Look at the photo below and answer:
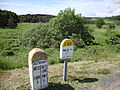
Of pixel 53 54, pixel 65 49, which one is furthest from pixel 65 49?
pixel 53 54

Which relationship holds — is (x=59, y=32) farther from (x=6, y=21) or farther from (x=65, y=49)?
(x=6, y=21)

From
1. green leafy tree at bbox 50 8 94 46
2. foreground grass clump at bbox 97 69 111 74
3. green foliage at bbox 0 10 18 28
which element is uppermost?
green foliage at bbox 0 10 18 28

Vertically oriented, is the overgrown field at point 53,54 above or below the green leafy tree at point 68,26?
below

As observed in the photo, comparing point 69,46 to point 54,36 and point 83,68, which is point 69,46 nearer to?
point 83,68

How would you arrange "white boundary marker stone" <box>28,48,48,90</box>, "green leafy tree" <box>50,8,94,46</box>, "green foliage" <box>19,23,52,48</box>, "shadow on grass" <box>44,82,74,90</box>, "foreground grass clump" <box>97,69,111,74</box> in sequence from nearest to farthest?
"white boundary marker stone" <box>28,48,48,90</box> < "shadow on grass" <box>44,82,74,90</box> < "foreground grass clump" <box>97,69,111,74</box> < "green foliage" <box>19,23,52,48</box> < "green leafy tree" <box>50,8,94,46</box>

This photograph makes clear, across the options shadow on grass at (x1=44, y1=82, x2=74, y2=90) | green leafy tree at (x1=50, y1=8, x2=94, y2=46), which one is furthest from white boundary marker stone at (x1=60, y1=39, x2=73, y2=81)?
green leafy tree at (x1=50, y1=8, x2=94, y2=46)

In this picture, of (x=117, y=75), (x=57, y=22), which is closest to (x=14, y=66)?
(x=117, y=75)

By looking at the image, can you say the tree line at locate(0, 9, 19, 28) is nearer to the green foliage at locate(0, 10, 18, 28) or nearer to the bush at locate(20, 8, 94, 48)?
the green foliage at locate(0, 10, 18, 28)

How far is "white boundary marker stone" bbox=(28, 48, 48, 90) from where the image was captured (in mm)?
3984

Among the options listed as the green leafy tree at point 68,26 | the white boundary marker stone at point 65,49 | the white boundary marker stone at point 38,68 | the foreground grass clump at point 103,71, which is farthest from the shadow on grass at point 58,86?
the green leafy tree at point 68,26

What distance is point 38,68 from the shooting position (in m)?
4.08

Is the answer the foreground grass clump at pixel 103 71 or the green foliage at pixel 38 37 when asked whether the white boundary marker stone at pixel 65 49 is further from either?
the green foliage at pixel 38 37

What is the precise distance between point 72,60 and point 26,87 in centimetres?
324

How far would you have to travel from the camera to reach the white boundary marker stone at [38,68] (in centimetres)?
398
